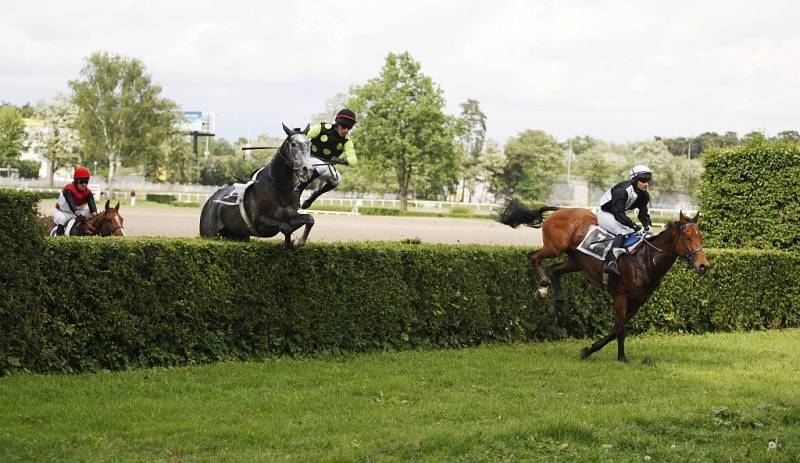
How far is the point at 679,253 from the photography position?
12.1 m

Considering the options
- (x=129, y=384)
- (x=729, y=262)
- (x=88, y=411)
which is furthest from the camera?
(x=729, y=262)

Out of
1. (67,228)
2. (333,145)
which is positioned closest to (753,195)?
(333,145)

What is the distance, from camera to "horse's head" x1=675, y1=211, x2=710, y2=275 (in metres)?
11.8

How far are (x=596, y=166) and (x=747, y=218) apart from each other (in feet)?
286

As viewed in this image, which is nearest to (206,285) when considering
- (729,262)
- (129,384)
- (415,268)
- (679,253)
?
(129,384)

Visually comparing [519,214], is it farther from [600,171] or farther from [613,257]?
[600,171]

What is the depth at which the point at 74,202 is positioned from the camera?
581 inches

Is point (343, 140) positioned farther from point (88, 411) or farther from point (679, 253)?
point (88, 411)

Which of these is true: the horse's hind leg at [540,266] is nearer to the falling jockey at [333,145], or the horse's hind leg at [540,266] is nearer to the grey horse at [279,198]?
the falling jockey at [333,145]

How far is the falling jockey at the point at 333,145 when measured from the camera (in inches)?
473

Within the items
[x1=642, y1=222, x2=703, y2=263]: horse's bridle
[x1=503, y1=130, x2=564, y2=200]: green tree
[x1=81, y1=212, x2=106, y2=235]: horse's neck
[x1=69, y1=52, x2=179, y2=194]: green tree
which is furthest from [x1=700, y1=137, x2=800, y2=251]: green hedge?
[x1=503, y1=130, x2=564, y2=200]: green tree

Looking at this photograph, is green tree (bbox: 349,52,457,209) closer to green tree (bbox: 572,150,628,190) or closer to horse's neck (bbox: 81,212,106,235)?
green tree (bbox: 572,150,628,190)

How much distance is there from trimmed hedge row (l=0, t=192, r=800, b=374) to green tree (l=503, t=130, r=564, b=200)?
271 ft

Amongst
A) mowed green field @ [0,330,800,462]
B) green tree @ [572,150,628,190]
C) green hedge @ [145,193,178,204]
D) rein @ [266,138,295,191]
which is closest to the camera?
mowed green field @ [0,330,800,462]
